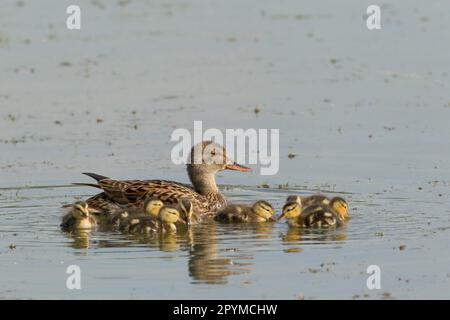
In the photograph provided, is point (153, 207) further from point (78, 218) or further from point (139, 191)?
point (78, 218)

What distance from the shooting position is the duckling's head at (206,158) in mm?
14312

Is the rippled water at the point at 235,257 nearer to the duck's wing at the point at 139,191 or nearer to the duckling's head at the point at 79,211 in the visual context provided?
the duckling's head at the point at 79,211

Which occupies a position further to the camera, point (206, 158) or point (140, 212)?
point (206, 158)

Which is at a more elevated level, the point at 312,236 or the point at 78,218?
the point at 78,218

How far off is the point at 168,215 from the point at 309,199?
159 centimetres

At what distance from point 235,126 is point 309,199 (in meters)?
3.78

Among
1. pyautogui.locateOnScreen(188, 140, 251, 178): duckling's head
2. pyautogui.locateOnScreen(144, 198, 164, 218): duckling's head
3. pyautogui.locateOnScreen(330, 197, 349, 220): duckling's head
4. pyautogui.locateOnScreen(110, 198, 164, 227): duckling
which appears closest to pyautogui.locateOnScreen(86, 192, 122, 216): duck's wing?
pyautogui.locateOnScreen(110, 198, 164, 227): duckling

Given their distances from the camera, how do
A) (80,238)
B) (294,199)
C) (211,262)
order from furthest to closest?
1. (294,199)
2. (80,238)
3. (211,262)

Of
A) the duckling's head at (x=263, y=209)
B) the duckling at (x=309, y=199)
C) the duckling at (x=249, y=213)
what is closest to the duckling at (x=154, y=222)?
the duckling at (x=249, y=213)

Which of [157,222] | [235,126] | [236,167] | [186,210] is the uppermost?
[235,126]

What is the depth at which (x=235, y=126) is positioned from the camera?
17312mm

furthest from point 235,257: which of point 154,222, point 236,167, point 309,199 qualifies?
point 236,167

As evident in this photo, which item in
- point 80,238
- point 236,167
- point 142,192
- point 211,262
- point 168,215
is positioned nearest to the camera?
point 211,262

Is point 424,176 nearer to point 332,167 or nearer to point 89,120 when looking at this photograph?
point 332,167
